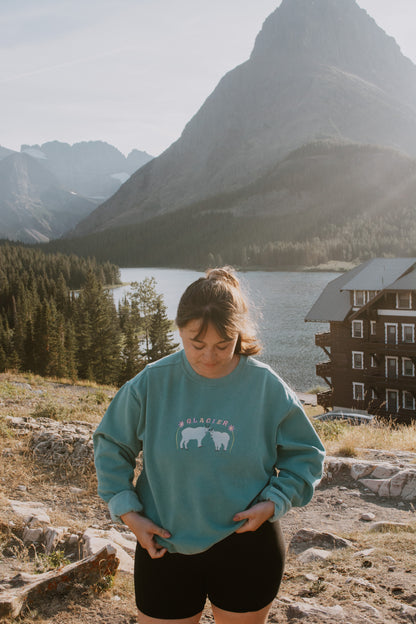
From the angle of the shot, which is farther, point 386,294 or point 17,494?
point 386,294

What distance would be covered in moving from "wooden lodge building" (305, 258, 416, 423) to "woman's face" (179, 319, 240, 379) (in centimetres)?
2873

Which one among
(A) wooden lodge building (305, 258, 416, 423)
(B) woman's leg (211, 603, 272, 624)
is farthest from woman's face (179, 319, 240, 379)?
(A) wooden lodge building (305, 258, 416, 423)

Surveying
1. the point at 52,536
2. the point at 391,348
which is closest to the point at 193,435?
the point at 52,536

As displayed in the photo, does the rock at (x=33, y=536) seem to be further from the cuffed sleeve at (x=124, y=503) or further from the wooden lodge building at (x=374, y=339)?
the wooden lodge building at (x=374, y=339)

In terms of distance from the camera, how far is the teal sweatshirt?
244cm

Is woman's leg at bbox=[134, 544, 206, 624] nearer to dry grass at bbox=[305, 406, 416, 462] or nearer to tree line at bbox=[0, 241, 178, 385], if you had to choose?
dry grass at bbox=[305, 406, 416, 462]

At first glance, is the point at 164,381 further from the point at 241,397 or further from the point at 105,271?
the point at 105,271

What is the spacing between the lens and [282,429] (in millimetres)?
2588

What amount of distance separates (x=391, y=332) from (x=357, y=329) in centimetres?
225

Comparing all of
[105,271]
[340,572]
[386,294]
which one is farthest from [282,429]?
[105,271]

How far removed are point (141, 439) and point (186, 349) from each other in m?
0.50

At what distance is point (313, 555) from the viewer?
16.0ft

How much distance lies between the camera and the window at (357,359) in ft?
108

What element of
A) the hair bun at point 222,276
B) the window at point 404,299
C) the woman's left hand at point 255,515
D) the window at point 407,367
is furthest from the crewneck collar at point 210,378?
the window at point 407,367
